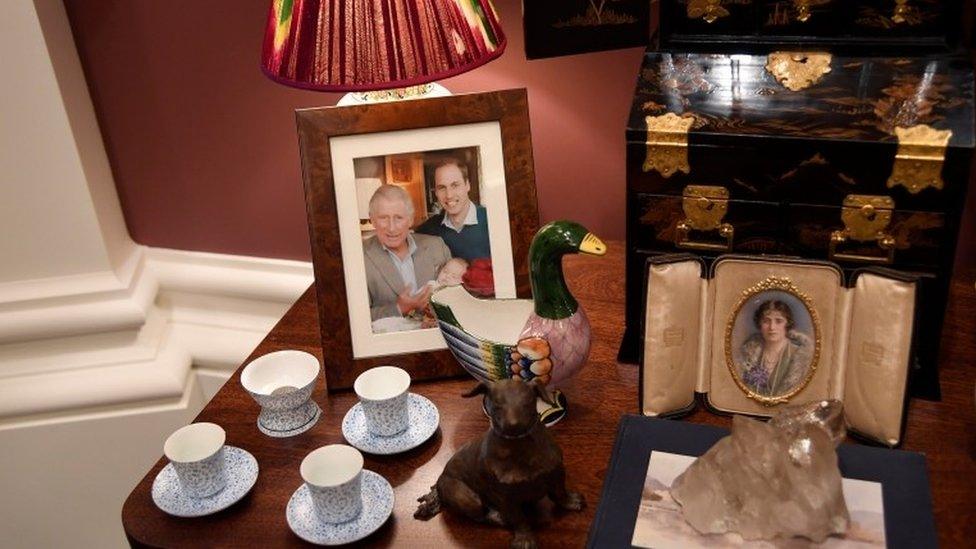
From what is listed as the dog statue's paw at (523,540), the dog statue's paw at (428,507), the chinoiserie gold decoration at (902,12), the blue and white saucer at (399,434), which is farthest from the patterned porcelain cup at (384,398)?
the chinoiserie gold decoration at (902,12)

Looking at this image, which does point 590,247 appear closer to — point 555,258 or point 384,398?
point 555,258

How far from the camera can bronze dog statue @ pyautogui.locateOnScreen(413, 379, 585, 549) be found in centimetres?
95

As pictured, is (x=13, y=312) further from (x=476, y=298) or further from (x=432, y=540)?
(x=432, y=540)

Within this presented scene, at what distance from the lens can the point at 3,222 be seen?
5.29ft

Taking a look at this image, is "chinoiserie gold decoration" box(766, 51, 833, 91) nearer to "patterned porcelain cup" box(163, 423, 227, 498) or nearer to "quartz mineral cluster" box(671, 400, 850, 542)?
"quartz mineral cluster" box(671, 400, 850, 542)

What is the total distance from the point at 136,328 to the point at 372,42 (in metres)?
0.85

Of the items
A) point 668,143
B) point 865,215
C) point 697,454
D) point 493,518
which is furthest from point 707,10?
point 493,518

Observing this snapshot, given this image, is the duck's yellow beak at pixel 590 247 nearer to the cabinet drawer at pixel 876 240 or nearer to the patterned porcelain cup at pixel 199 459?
the cabinet drawer at pixel 876 240

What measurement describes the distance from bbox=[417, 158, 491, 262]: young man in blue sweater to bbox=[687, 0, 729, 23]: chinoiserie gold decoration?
34 centimetres

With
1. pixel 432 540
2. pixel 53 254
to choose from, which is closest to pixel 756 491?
pixel 432 540

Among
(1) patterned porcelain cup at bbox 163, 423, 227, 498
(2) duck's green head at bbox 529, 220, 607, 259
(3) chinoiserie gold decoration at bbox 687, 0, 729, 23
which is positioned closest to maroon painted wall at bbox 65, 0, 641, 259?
(3) chinoiserie gold decoration at bbox 687, 0, 729, 23

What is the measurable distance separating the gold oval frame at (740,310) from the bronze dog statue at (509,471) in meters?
0.24

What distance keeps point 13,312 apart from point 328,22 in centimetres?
89

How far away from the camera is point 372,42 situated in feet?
3.61
